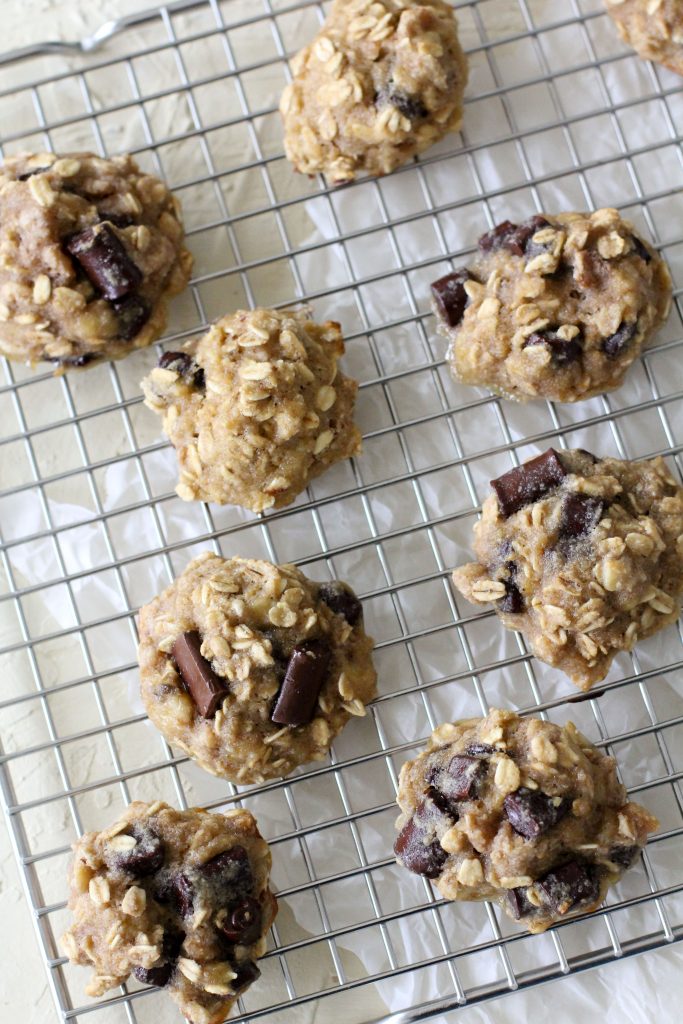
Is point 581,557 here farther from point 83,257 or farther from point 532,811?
point 83,257

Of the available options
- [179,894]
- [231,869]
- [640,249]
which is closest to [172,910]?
[179,894]

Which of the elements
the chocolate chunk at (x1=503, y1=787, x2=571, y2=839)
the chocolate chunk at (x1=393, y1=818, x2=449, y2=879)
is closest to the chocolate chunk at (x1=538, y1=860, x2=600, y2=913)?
the chocolate chunk at (x1=503, y1=787, x2=571, y2=839)

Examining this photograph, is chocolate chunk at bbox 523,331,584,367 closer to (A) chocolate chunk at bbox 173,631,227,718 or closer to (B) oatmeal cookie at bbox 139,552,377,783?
(B) oatmeal cookie at bbox 139,552,377,783

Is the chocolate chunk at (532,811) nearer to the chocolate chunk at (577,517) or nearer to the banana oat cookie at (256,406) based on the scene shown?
the chocolate chunk at (577,517)

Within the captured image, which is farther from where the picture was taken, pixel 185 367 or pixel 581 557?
pixel 185 367

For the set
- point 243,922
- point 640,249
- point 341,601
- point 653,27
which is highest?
point 653,27

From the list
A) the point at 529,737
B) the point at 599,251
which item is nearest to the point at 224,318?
the point at 599,251
